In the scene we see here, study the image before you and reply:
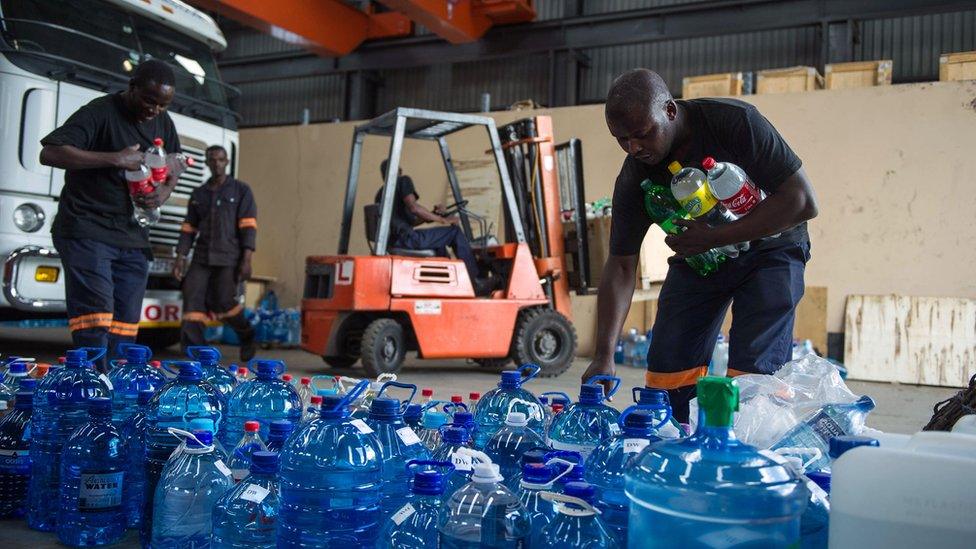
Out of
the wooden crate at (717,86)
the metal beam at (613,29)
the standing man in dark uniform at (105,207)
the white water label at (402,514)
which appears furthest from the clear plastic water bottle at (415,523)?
the metal beam at (613,29)

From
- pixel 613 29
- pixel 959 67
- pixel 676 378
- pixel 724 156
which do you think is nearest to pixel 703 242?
pixel 724 156

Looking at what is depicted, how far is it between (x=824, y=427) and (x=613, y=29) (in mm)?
11793

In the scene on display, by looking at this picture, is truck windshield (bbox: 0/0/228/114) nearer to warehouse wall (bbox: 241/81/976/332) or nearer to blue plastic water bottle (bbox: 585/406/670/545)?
warehouse wall (bbox: 241/81/976/332)

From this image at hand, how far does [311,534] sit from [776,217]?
192 cm

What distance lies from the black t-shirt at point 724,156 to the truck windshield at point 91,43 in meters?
5.31

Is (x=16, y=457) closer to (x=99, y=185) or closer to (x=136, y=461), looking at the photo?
(x=136, y=461)

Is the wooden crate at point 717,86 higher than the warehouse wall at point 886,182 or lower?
higher

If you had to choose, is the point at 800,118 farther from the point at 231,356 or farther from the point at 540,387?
the point at 231,356

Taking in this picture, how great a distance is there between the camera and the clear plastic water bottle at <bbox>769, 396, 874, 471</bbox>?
6.61 ft

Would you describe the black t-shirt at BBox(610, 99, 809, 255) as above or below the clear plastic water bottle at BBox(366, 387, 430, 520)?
above

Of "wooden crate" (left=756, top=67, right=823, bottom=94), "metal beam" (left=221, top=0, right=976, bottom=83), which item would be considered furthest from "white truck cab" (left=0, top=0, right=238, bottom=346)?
"wooden crate" (left=756, top=67, right=823, bottom=94)

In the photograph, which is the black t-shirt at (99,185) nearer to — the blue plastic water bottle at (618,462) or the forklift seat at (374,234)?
the blue plastic water bottle at (618,462)

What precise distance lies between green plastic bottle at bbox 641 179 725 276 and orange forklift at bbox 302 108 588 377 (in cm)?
461

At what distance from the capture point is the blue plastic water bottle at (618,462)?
1671 mm
